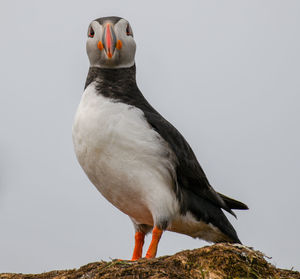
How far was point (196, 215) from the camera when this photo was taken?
8.08m

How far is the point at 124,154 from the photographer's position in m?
7.33

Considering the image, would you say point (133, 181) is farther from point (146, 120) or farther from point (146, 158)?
point (146, 120)

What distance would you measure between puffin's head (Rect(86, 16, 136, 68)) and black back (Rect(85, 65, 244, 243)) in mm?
122

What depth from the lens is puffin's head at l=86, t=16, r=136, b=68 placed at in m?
7.58

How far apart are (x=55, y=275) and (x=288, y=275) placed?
2667 mm

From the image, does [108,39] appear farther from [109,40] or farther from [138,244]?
[138,244]

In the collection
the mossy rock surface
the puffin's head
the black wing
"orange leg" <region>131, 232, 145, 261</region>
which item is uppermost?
the puffin's head

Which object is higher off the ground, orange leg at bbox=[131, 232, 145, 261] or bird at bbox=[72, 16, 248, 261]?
bird at bbox=[72, 16, 248, 261]

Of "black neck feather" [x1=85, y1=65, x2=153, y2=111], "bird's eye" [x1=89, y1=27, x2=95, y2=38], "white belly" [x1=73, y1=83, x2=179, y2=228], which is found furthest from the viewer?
"bird's eye" [x1=89, y1=27, x2=95, y2=38]

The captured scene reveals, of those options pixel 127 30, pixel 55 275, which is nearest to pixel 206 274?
pixel 55 275

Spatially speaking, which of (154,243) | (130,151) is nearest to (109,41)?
(130,151)

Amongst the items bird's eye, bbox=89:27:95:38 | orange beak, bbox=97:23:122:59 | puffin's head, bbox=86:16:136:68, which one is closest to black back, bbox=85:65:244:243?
puffin's head, bbox=86:16:136:68

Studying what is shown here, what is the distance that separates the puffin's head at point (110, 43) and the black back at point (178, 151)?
12cm

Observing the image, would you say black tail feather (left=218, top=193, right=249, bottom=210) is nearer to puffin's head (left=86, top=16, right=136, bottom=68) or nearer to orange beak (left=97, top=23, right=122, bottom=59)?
puffin's head (left=86, top=16, right=136, bottom=68)
